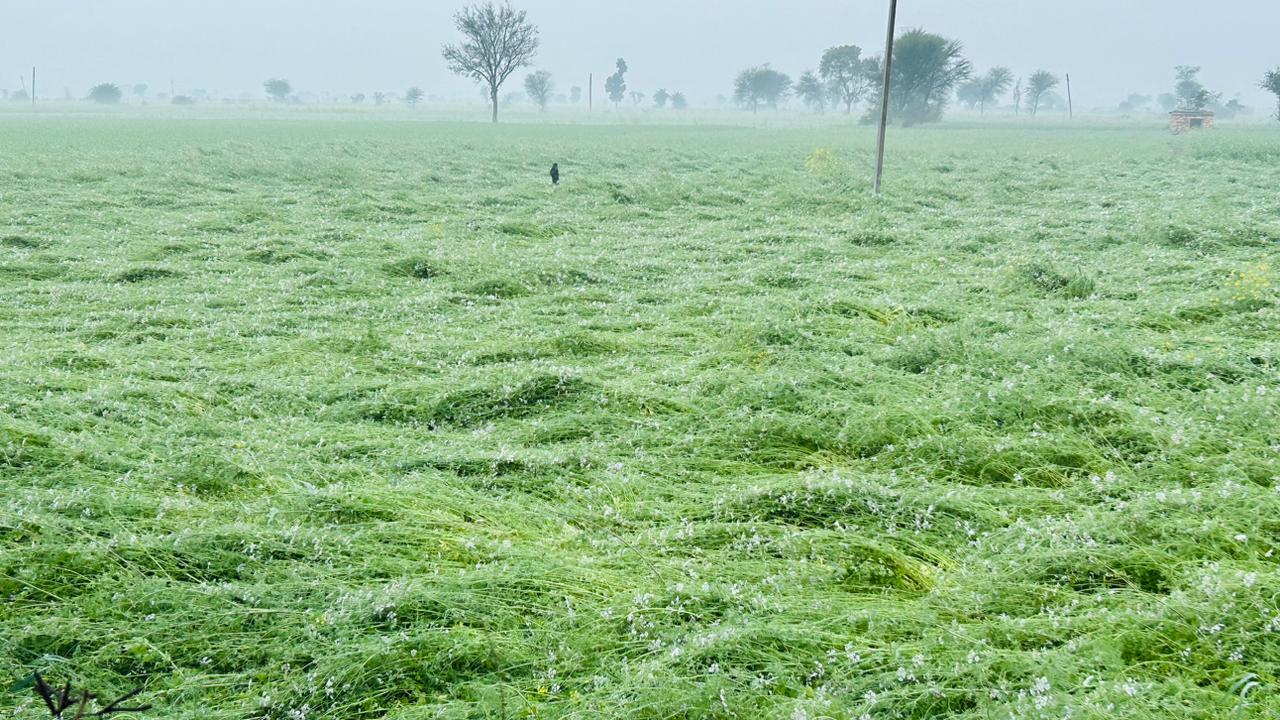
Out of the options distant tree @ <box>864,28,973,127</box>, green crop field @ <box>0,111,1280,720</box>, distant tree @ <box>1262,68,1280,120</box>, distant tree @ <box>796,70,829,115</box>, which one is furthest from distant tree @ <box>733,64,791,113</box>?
green crop field @ <box>0,111,1280,720</box>

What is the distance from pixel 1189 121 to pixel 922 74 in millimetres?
30103

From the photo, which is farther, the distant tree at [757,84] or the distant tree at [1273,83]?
the distant tree at [757,84]

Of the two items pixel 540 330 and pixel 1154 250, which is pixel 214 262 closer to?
pixel 540 330

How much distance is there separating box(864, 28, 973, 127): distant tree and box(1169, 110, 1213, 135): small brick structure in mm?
27584

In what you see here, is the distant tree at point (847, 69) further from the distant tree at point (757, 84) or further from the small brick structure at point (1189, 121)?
the small brick structure at point (1189, 121)

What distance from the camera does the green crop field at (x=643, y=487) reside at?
4.23m

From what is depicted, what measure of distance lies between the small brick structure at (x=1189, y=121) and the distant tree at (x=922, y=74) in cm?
2758

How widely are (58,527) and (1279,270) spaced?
548 inches

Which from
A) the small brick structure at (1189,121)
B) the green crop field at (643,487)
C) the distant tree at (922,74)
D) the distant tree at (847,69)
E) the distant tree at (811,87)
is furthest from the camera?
the distant tree at (811,87)

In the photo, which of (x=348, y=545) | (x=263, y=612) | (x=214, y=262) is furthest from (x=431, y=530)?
(x=214, y=262)

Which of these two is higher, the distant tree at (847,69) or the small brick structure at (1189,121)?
the distant tree at (847,69)

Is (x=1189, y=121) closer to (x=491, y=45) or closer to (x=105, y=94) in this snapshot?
(x=491, y=45)

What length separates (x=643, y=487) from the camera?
648 centimetres

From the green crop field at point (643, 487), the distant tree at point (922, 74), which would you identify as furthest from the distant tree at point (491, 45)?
the green crop field at point (643, 487)
